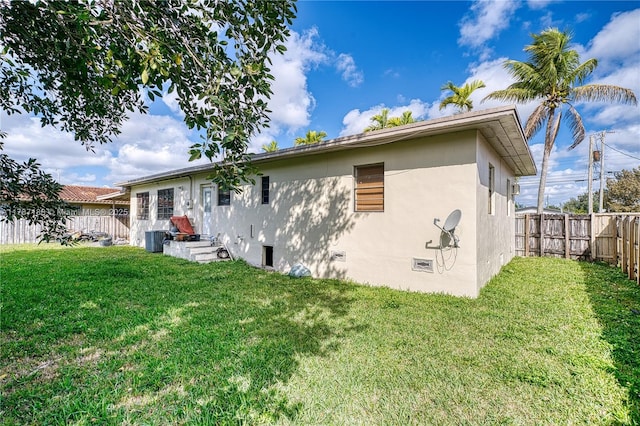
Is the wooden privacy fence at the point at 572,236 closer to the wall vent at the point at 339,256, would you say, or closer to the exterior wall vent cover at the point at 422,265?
the exterior wall vent cover at the point at 422,265

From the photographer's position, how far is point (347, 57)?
10344 mm

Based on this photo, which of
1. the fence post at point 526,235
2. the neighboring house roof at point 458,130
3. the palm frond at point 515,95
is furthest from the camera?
the palm frond at point 515,95

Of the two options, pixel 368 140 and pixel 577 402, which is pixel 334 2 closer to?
pixel 368 140

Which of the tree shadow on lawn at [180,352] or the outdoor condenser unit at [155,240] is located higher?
the outdoor condenser unit at [155,240]

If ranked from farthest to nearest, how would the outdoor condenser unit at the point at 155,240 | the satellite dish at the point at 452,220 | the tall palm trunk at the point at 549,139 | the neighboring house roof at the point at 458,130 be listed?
the tall palm trunk at the point at 549,139, the outdoor condenser unit at the point at 155,240, the satellite dish at the point at 452,220, the neighboring house roof at the point at 458,130

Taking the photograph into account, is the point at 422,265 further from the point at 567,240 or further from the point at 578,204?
the point at 578,204

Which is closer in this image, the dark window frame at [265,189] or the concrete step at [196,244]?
the dark window frame at [265,189]

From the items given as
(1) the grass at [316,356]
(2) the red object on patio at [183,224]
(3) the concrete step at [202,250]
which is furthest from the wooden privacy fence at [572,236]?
(2) the red object on patio at [183,224]

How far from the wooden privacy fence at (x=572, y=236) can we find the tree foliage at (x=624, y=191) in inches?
786

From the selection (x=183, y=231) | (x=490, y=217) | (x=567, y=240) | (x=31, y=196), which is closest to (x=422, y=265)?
(x=490, y=217)

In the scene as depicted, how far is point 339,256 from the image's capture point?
6867mm

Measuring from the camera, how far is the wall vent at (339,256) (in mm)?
6781

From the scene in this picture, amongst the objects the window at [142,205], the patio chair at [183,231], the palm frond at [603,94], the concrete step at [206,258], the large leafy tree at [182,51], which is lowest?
the concrete step at [206,258]

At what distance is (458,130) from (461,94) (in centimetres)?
1168
